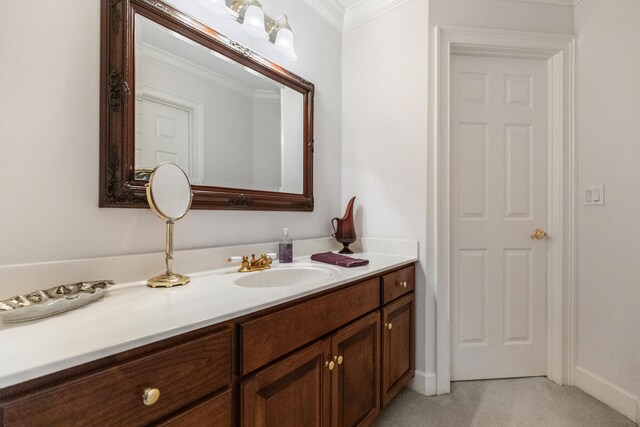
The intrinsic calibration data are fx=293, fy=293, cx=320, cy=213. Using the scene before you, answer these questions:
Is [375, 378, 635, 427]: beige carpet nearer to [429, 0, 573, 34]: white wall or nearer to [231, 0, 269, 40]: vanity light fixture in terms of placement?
[231, 0, 269, 40]: vanity light fixture

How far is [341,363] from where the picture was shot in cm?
114

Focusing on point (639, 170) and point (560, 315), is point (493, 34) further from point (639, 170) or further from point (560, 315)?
point (560, 315)

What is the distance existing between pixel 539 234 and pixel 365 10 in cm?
187

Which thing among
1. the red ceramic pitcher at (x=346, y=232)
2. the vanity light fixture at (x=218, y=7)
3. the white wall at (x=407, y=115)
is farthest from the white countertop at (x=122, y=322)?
the vanity light fixture at (x=218, y=7)

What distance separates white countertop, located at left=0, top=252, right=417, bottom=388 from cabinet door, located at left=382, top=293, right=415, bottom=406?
21.6 inches

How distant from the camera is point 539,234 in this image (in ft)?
6.10

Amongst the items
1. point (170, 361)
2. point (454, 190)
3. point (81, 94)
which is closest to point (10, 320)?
point (170, 361)

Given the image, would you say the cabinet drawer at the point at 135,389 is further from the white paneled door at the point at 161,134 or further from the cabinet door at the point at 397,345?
the cabinet door at the point at 397,345

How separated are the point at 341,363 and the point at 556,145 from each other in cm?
187

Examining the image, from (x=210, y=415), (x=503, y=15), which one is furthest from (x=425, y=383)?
(x=503, y=15)

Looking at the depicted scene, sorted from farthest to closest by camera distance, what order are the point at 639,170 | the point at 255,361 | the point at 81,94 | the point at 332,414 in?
the point at 639,170, the point at 332,414, the point at 81,94, the point at 255,361

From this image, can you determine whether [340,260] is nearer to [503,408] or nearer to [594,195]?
[503,408]

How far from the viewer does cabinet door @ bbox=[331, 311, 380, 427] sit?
1125 mm

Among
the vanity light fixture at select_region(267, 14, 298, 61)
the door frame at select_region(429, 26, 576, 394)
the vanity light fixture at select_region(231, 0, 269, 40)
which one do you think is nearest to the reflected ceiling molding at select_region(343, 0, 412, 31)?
the door frame at select_region(429, 26, 576, 394)
